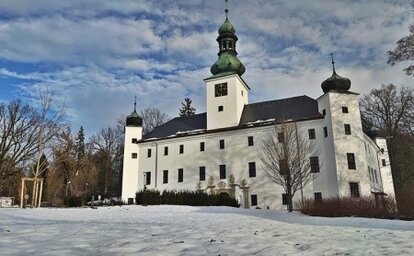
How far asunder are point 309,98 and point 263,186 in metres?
10.7

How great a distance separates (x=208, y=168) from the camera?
36.7m

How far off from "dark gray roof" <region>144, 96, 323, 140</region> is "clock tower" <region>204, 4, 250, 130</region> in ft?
4.14

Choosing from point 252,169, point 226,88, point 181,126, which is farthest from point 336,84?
point 181,126

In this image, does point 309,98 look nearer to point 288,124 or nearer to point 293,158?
point 288,124

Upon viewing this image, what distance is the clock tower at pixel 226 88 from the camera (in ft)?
125

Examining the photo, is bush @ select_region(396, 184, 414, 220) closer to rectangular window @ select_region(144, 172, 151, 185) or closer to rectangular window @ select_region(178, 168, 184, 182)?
rectangular window @ select_region(178, 168, 184, 182)

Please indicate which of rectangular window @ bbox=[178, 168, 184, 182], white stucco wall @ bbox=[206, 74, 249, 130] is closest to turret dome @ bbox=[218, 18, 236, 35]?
white stucco wall @ bbox=[206, 74, 249, 130]

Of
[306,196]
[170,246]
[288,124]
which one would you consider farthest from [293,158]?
[170,246]

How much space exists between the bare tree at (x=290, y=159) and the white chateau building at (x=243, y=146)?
44.9 inches

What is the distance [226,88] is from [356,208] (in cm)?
2268

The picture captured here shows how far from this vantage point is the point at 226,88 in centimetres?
3931

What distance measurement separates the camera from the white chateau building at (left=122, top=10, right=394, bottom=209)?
31172mm

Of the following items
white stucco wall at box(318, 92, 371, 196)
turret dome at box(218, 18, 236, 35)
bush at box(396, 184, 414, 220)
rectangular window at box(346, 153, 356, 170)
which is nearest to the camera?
bush at box(396, 184, 414, 220)

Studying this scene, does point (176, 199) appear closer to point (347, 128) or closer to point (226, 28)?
point (347, 128)
